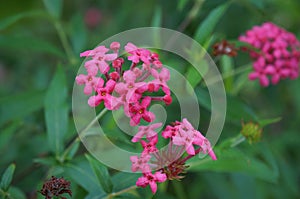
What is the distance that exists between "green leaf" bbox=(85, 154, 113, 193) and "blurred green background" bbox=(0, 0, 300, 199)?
0.50 ft

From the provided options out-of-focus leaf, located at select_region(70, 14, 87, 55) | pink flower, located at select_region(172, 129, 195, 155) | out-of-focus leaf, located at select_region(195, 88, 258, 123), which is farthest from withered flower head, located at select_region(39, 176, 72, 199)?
out-of-focus leaf, located at select_region(70, 14, 87, 55)

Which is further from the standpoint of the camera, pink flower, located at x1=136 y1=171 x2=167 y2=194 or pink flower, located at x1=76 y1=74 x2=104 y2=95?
pink flower, located at x1=76 y1=74 x2=104 y2=95

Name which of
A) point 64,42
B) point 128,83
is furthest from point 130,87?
point 64,42

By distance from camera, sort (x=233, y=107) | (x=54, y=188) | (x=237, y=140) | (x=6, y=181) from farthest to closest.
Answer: (x=233, y=107) → (x=237, y=140) → (x=6, y=181) → (x=54, y=188)

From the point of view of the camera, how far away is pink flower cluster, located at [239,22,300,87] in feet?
10.9

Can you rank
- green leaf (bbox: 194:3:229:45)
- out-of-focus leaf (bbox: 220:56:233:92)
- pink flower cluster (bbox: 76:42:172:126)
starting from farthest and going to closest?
out-of-focus leaf (bbox: 220:56:233:92), green leaf (bbox: 194:3:229:45), pink flower cluster (bbox: 76:42:172:126)

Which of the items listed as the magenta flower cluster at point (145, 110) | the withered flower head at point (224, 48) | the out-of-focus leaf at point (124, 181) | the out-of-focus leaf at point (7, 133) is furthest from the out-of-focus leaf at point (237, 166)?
the out-of-focus leaf at point (7, 133)

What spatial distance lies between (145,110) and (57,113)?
96 centimetres

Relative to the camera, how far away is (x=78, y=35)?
160 inches

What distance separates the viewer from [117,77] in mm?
2270

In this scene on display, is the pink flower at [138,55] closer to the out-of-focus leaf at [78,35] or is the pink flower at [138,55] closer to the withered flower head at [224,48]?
the withered flower head at [224,48]

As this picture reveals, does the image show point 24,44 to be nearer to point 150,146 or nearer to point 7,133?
point 7,133

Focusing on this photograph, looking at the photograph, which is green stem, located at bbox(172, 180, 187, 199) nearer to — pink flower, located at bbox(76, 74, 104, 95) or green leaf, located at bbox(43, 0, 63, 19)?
green leaf, located at bbox(43, 0, 63, 19)

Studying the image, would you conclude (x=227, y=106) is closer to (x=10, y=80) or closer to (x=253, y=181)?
(x=253, y=181)
